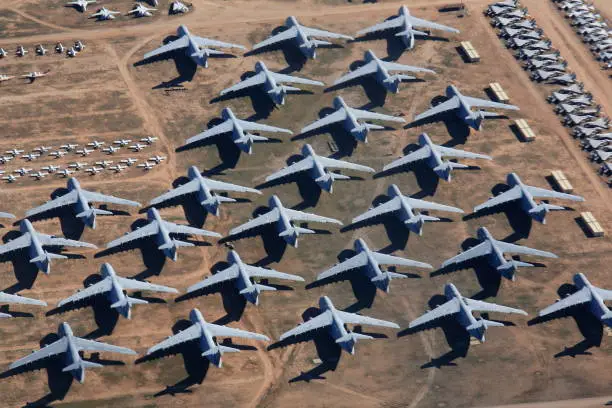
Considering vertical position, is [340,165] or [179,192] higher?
[340,165]

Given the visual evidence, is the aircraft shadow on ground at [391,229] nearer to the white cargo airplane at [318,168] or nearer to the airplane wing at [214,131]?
the white cargo airplane at [318,168]

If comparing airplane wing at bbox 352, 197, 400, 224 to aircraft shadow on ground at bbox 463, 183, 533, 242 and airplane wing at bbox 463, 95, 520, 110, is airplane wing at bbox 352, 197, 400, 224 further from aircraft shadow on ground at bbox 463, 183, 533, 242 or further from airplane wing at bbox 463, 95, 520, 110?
airplane wing at bbox 463, 95, 520, 110

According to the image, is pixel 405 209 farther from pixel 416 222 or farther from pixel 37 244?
pixel 37 244

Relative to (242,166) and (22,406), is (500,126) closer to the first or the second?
(242,166)

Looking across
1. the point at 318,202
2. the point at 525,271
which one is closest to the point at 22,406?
the point at 318,202

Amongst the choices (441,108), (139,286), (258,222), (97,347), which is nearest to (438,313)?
(258,222)

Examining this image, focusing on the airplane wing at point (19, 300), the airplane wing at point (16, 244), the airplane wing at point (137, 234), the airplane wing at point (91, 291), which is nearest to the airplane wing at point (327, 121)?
the airplane wing at point (137, 234)
